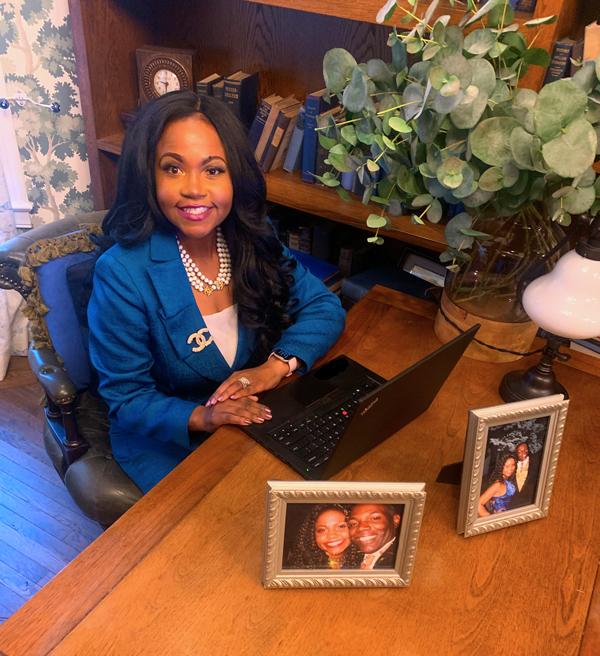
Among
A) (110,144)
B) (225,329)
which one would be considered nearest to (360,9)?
(225,329)

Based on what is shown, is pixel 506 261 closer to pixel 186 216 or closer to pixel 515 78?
pixel 515 78

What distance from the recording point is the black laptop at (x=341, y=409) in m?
0.94

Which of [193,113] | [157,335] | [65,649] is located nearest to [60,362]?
[157,335]

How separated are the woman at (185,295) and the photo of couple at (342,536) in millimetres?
327

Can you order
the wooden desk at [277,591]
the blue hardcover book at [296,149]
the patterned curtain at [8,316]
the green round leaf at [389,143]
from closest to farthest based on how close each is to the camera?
1. the wooden desk at [277,591]
2. the green round leaf at [389,143]
3. the blue hardcover book at [296,149]
4. the patterned curtain at [8,316]

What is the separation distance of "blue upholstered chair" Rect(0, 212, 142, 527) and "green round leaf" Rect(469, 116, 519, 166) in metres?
0.86

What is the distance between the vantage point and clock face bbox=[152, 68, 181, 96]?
1906mm

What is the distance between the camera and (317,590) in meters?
0.85

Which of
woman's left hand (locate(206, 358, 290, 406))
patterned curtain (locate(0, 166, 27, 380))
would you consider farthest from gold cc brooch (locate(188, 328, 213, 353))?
patterned curtain (locate(0, 166, 27, 380))

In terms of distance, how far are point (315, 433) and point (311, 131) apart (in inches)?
37.7

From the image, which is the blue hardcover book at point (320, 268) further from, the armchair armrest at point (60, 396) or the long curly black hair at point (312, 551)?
the long curly black hair at point (312, 551)

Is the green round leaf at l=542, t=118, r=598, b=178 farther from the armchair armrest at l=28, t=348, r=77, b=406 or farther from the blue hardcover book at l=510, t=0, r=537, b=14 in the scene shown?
the armchair armrest at l=28, t=348, r=77, b=406

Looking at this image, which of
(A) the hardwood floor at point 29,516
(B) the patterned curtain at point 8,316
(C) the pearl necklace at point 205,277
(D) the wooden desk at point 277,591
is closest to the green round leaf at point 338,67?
(C) the pearl necklace at point 205,277

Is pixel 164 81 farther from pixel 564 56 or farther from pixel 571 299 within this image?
pixel 571 299
